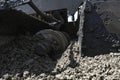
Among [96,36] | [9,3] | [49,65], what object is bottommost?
[49,65]

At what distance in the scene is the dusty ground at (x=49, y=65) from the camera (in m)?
3.68

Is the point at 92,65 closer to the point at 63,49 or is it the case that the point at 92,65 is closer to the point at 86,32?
the point at 86,32

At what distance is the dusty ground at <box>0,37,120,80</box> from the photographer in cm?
368

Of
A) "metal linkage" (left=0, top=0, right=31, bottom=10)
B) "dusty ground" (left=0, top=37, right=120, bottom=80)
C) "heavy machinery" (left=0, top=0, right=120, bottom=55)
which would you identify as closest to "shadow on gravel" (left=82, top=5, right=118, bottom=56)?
"heavy machinery" (left=0, top=0, right=120, bottom=55)

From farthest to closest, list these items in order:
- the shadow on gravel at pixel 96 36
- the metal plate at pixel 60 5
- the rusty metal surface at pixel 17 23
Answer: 1. the metal plate at pixel 60 5
2. the rusty metal surface at pixel 17 23
3. the shadow on gravel at pixel 96 36

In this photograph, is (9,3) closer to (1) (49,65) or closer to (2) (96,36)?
(1) (49,65)

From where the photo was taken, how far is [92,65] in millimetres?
4090

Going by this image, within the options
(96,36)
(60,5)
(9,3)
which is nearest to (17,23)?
(9,3)

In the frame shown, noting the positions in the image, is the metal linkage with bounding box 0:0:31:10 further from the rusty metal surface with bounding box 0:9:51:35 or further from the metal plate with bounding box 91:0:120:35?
the metal plate with bounding box 91:0:120:35

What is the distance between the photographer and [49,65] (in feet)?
15.5

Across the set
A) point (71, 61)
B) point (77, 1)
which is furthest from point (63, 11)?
point (71, 61)

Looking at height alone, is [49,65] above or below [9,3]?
below

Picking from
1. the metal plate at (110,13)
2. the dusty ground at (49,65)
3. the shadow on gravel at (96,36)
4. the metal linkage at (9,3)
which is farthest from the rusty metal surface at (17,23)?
the metal plate at (110,13)

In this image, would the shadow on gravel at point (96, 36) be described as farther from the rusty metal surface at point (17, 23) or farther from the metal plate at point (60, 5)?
the metal plate at point (60, 5)
